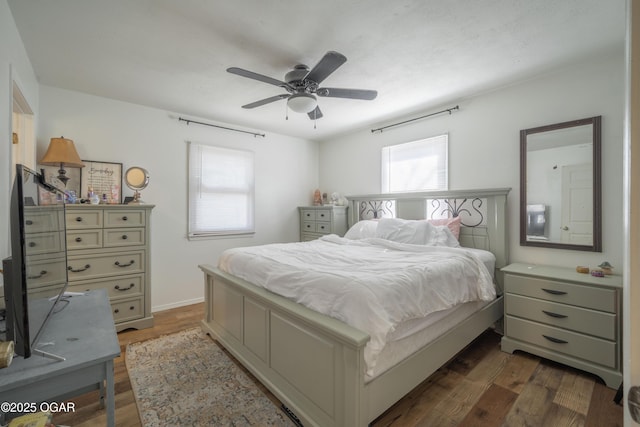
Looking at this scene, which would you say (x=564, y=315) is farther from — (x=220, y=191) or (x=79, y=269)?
(x=79, y=269)

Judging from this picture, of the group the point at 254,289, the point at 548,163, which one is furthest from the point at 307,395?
the point at 548,163

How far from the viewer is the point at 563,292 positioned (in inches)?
85.6

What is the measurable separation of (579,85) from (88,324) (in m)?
3.90

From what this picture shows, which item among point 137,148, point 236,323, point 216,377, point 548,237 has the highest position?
point 137,148

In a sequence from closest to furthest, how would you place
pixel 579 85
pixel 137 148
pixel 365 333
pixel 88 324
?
pixel 88 324 → pixel 365 333 → pixel 579 85 → pixel 137 148

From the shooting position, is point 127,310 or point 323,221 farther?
point 323,221

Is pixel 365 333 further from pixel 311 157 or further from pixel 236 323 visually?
pixel 311 157

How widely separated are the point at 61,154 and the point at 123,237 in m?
0.96

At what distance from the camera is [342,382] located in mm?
1418

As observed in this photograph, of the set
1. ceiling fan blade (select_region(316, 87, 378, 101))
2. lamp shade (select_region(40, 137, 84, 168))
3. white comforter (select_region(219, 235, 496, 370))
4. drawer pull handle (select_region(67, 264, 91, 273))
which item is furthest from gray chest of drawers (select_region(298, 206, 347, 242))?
lamp shade (select_region(40, 137, 84, 168))

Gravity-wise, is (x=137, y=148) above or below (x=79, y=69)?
below

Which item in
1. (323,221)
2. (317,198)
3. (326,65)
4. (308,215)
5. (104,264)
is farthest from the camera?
(317,198)

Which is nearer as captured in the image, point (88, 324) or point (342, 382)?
point (88, 324)

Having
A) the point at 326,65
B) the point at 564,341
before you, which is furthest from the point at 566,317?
the point at 326,65
